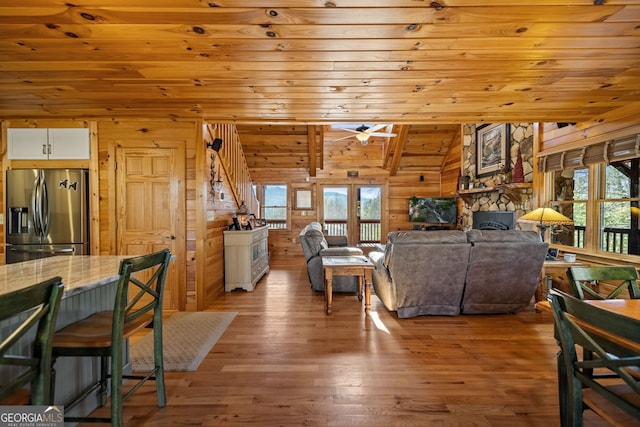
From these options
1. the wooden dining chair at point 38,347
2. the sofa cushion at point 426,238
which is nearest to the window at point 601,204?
the sofa cushion at point 426,238

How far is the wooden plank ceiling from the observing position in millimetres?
1795

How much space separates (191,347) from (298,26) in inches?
110

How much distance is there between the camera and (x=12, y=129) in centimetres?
370

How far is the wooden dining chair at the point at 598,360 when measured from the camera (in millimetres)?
1075

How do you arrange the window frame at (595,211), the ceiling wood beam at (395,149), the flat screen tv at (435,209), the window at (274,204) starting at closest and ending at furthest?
the window frame at (595,211), the ceiling wood beam at (395,149), the flat screen tv at (435,209), the window at (274,204)

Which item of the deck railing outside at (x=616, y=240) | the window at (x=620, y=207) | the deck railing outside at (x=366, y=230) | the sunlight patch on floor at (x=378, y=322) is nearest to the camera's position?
the sunlight patch on floor at (x=378, y=322)

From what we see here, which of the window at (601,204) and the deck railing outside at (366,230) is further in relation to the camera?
the deck railing outside at (366,230)

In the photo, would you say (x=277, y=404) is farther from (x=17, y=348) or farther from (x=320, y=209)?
(x=320, y=209)

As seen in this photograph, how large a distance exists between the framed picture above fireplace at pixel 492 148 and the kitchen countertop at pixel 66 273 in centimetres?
637

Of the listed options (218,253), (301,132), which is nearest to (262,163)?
(301,132)

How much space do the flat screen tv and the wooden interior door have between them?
6.19 meters

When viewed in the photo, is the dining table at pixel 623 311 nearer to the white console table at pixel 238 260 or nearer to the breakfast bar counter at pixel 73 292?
the breakfast bar counter at pixel 73 292

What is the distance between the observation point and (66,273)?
5.70ft

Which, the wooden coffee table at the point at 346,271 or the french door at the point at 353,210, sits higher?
the french door at the point at 353,210
